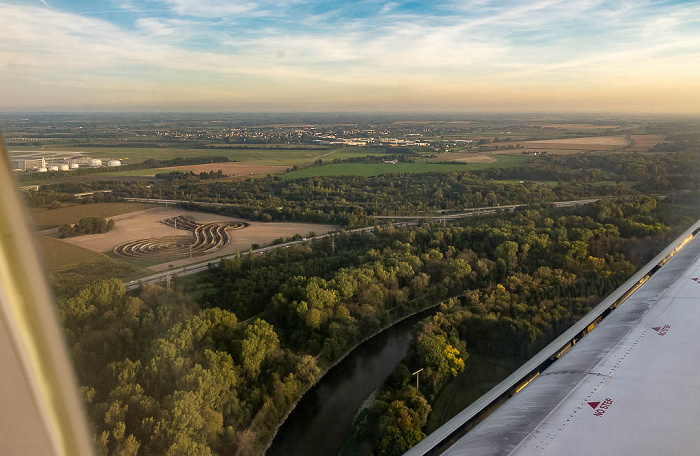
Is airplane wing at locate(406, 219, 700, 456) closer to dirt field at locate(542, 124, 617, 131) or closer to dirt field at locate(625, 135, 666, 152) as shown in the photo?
dirt field at locate(625, 135, 666, 152)

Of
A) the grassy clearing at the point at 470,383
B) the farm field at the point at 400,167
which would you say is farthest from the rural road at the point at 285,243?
the farm field at the point at 400,167

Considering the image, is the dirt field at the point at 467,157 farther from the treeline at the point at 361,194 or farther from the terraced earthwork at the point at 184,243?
the terraced earthwork at the point at 184,243

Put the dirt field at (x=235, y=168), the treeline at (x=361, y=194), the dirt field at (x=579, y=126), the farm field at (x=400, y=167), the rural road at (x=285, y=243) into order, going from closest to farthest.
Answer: the rural road at (x=285, y=243)
the dirt field at (x=235, y=168)
the treeline at (x=361, y=194)
the farm field at (x=400, y=167)
the dirt field at (x=579, y=126)

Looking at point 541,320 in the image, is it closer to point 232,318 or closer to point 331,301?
point 331,301

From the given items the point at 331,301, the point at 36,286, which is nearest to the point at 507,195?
the point at 331,301

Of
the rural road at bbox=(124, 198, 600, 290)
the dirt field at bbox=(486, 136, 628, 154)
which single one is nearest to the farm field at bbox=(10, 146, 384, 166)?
the rural road at bbox=(124, 198, 600, 290)
